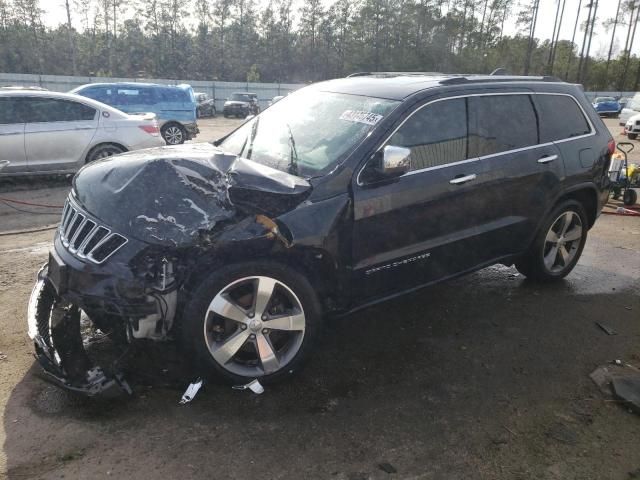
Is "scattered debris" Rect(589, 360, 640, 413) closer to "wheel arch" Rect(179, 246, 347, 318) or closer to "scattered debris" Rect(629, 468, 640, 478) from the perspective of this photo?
"scattered debris" Rect(629, 468, 640, 478)

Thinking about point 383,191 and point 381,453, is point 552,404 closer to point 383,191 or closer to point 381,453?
point 381,453

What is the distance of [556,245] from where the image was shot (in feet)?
15.5

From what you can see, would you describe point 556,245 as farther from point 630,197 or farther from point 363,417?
point 630,197

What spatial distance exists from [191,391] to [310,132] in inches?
75.3

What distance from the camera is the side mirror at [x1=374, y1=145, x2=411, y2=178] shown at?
310 cm

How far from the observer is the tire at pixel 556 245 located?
452 centimetres

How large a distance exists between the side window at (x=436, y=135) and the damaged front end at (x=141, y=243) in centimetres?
88

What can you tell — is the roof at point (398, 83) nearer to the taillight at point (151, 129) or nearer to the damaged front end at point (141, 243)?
the damaged front end at point (141, 243)

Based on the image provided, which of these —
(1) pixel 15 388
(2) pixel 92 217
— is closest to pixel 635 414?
(2) pixel 92 217


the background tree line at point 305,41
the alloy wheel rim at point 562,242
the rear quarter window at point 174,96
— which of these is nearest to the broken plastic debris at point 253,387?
the alloy wheel rim at point 562,242

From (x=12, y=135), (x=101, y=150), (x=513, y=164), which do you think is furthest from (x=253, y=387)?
(x=12, y=135)

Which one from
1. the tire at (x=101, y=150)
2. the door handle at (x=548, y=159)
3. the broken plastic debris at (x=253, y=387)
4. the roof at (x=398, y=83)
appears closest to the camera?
the broken plastic debris at (x=253, y=387)

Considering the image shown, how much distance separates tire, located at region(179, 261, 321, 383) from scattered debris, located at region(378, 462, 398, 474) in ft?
2.74

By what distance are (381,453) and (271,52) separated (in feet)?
210
